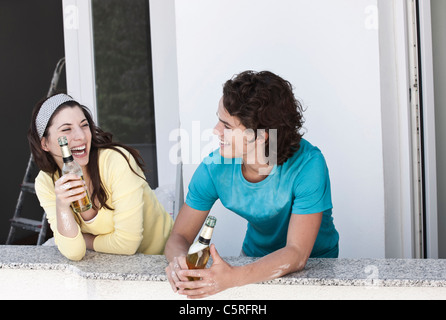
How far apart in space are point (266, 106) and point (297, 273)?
1.52ft

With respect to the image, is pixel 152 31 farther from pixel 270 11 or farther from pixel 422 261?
pixel 422 261

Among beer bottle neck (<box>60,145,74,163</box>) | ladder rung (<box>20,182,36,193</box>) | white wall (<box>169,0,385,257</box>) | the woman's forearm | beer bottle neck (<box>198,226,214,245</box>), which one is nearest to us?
beer bottle neck (<box>198,226,214,245</box>)

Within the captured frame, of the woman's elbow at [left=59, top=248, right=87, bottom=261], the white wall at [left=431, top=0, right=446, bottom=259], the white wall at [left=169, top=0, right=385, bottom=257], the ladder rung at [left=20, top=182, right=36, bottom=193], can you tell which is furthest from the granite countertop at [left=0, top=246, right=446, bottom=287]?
the ladder rung at [left=20, top=182, right=36, bottom=193]

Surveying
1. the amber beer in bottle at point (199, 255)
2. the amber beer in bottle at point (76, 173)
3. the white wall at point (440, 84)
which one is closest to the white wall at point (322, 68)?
the white wall at point (440, 84)

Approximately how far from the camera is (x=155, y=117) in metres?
3.05

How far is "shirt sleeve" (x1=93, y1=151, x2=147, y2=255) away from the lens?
62.2 inches

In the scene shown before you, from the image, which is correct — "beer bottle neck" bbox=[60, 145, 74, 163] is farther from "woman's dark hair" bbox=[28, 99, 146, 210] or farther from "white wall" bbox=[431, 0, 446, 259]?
"white wall" bbox=[431, 0, 446, 259]

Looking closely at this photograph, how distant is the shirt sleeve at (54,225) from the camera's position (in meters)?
1.45

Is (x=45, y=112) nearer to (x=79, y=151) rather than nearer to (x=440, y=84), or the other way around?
Result: (x=79, y=151)

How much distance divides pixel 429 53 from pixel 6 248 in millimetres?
1868

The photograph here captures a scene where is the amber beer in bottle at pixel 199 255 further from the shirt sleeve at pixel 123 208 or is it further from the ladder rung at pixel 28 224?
the ladder rung at pixel 28 224

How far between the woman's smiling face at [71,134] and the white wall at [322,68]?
2.50 ft

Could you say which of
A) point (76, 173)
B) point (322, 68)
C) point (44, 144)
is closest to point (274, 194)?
point (76, 173)

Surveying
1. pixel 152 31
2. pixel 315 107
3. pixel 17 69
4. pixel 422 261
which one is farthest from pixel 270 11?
pixel 17 69
